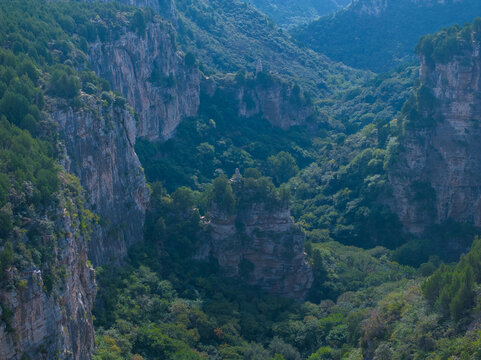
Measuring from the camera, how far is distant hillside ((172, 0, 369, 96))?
123 meters

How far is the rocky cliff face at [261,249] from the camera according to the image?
64.2 meters

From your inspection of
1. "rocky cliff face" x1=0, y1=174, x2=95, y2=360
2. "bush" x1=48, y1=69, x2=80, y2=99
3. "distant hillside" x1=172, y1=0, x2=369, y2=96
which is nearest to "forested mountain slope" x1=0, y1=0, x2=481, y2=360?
"rocky cliff face" x1=0, y1=174, x2=95, y2=360

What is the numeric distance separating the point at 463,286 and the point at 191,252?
31150 millimetres

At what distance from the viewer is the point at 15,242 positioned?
33844 mm

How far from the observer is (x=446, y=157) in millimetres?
78438

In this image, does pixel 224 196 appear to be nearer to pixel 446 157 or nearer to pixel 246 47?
pixel 446 157

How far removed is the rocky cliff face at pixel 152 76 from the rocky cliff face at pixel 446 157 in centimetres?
3233

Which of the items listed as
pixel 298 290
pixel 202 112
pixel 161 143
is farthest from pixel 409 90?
pixel 298 290

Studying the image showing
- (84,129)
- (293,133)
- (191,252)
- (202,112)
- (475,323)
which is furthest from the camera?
(293,133)

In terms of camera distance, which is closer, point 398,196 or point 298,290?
point 298,290

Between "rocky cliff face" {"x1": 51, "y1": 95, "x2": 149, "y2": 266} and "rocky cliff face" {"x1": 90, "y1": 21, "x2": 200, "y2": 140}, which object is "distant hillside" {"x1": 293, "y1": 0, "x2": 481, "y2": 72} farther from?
"rocky cliff face" {"x1": 51, "y1": 95, "x2": 149, "y2": 266}

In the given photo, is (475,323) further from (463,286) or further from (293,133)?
(293,133)

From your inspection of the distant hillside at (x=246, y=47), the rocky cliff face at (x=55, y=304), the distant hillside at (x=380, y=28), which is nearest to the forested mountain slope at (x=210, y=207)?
the rocky cliff face at (x=55, y=304)

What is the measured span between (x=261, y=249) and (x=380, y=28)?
4368 inches
